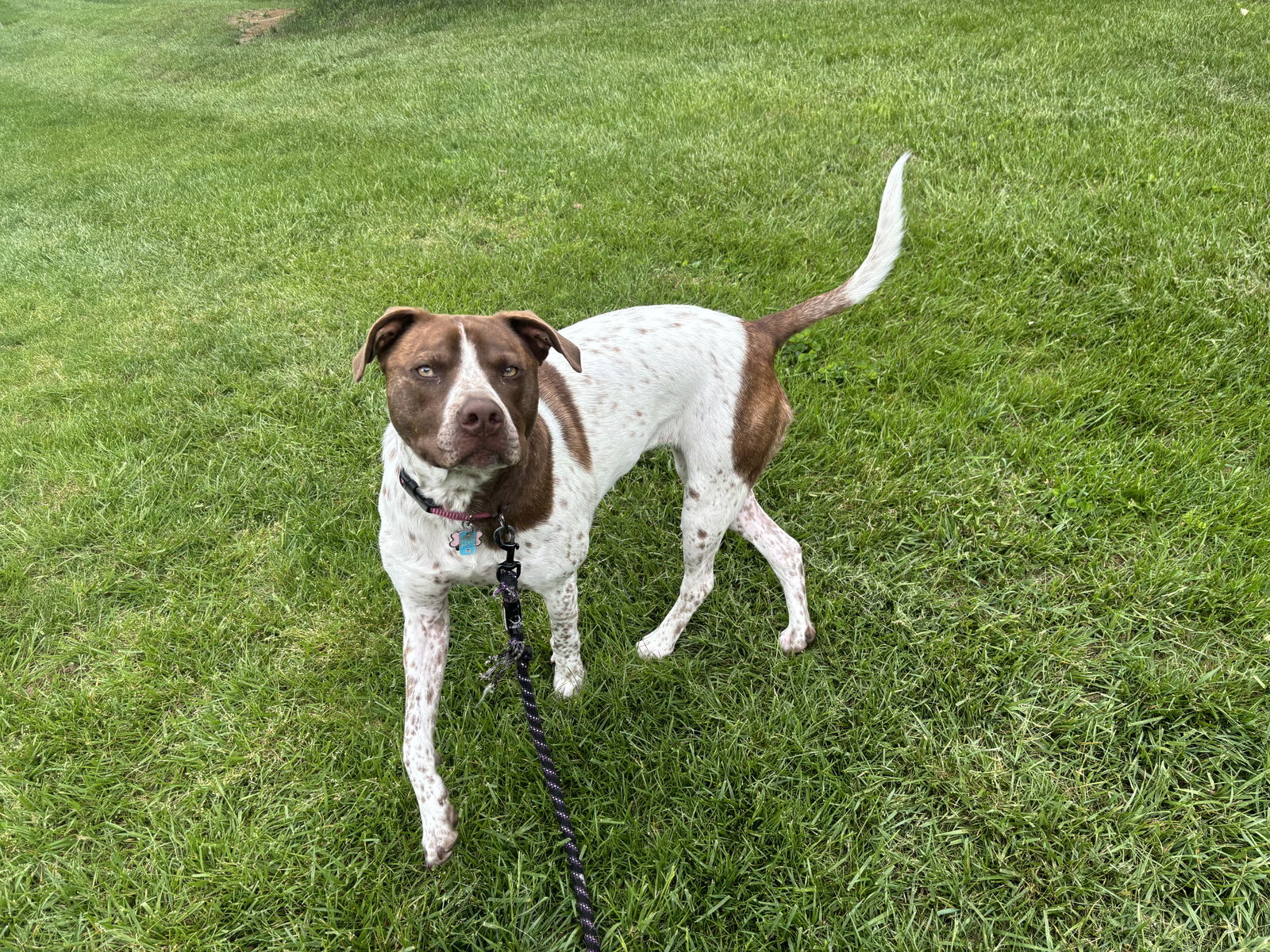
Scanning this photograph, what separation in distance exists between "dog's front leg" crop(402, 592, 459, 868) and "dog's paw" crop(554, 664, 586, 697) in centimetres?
51

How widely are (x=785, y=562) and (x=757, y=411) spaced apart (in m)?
0.66

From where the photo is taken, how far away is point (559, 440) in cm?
254

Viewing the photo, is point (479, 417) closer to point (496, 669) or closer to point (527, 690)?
point (527, 690)

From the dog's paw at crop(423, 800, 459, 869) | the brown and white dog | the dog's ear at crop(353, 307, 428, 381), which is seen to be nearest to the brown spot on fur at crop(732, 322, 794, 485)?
the brown and white dog

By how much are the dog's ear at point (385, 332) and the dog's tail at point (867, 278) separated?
4.88ft

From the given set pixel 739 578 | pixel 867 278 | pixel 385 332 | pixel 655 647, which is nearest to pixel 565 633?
pixel 655 647

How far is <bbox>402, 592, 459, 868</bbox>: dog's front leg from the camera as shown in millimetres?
2225

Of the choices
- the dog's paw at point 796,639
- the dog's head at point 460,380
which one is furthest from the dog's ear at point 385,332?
the dog's paw at point 796,639

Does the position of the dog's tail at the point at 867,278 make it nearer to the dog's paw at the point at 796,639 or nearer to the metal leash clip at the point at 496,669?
the dog's paw at the point at 796,639

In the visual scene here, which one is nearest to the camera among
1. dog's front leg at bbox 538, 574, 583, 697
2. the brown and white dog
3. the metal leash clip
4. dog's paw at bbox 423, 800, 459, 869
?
the brown and white dog

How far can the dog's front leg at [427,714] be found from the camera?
2.22m

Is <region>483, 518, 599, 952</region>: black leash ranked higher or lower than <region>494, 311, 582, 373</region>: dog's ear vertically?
lower

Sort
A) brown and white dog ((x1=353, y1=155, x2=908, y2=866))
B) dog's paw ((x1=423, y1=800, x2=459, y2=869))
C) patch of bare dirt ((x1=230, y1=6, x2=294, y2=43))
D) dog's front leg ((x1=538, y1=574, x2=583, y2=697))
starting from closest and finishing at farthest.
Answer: brown and white dog ((x1=353, y1=155, x2=908, y2=866)) < dog's paw ((x1=423, y1=800, x2=459, y2=869)) < dog's front leg ((x1=538, y1=574, x2=583, y2=697)) < patch of bare dirt ((x1=230, y1=6, x2=294, y2=43))

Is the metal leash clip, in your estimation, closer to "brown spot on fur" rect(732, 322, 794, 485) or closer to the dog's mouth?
the dog's mouth
